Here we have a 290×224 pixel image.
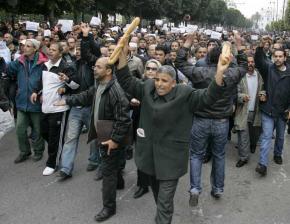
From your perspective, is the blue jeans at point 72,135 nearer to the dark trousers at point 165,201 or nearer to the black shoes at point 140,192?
the black shoes at point 140,192

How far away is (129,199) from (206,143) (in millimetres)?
1188

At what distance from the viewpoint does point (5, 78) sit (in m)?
7.23

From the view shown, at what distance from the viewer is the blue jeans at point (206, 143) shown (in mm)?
5133

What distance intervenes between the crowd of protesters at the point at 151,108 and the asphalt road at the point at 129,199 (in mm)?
178

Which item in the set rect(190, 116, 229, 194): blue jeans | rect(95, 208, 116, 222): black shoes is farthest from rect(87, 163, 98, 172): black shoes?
rect(190, 116, 229, 194): blue jeans

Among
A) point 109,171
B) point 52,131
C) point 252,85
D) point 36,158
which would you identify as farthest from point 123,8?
point 109,171

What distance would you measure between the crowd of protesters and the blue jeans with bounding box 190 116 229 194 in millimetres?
12

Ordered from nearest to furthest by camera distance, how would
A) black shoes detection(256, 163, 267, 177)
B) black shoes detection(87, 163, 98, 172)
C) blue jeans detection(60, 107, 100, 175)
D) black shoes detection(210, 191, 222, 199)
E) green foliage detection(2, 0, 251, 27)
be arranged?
black shoes detection(210, 191, 222, 199), blue jeans detection(60, 107, 100, 175), black shoes detection(256, 163, 267, 177), black shoes detection(87, 163, 98, 172), green foliage detection(2, 0, 251, 27)

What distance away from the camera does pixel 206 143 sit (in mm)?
5266

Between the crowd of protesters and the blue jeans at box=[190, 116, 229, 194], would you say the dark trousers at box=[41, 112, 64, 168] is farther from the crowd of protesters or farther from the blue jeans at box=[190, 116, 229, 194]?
the blue jeans at box=[190, 116, 229, 194]

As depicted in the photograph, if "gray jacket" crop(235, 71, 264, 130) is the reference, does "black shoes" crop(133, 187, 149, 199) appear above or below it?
below

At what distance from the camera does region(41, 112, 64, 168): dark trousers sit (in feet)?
20.5

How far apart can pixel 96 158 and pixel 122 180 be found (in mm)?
868

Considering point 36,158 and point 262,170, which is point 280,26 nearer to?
point 262,170
